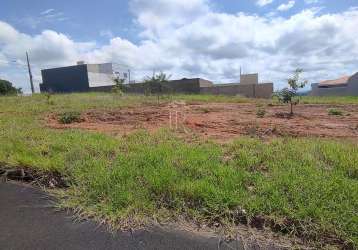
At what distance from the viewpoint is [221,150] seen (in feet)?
13.6

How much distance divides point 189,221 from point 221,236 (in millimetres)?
335

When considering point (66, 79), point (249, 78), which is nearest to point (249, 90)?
point (249, 78)

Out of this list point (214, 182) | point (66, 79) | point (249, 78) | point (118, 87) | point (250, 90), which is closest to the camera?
point (214, 182)

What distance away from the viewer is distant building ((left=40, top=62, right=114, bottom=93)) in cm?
4725

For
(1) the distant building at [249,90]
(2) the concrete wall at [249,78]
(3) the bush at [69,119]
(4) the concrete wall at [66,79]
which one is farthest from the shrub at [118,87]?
(2) the concrete wall at [249,78]

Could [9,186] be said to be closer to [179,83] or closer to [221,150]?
[221,150]

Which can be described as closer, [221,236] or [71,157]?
[221,236]

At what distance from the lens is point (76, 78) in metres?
48.2

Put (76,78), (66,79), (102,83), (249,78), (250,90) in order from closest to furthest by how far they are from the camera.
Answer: (250,90)
(76,78)
(66,79)
(102,83)
(249,78)

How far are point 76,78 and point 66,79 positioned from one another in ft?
7.63

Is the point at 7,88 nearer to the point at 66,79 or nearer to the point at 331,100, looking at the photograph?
the point at 66,79

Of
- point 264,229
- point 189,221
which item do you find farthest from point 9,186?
point 264,229

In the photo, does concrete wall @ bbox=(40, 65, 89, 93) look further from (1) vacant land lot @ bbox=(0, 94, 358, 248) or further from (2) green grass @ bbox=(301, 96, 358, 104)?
(1) vacant land lot @ bbox=(0, 94, 358, 248)

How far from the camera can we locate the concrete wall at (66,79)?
1868 inches
